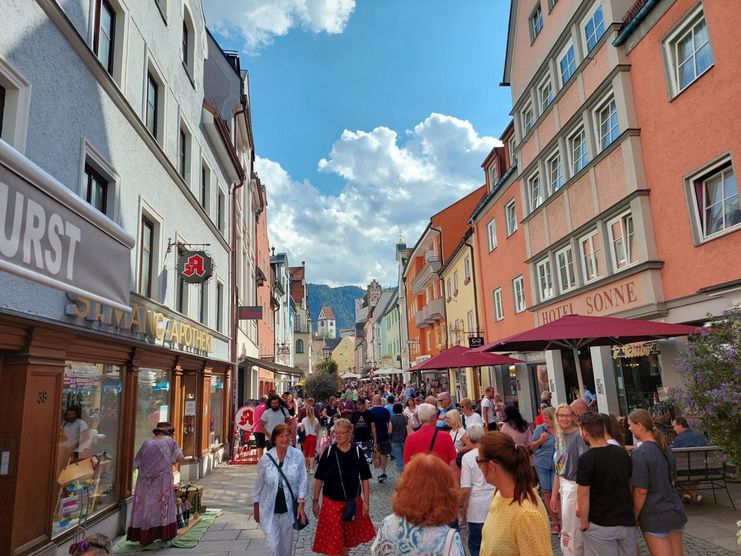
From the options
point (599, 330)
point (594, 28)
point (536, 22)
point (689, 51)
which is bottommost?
point (599, 330)

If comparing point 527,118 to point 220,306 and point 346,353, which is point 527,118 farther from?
point 346,353

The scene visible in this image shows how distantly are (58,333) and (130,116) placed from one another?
463cm

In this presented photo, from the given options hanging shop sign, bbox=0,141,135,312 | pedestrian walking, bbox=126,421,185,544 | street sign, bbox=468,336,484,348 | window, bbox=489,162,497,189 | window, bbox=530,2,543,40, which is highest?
window, bbox=530,2,543,40

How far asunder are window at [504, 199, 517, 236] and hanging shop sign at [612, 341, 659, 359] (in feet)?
29.0

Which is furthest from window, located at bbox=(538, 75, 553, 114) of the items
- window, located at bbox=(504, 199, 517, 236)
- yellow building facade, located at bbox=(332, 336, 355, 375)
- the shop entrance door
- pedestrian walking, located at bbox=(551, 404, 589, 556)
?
yellow building facade, located at bbox=(332, 336, 355, 375)

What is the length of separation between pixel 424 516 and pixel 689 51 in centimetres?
1127

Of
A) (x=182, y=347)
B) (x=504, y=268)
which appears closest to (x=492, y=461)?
(x=182, y=347)

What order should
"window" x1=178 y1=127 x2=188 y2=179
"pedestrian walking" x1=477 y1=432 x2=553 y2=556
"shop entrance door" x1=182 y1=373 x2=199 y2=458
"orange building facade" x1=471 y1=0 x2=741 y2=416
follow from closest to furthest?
"pedestrian walking" x1=477 y1=432 x2=553 y2=556 < "orange building facade" x1=471 y1=0 x2=741 y2=416 < "shop entrance door" x1=182 y1=373 x2=199 y2=458 < "window" x1=178 y1=127 x2=188 y2=179

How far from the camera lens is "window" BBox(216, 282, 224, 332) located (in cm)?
1731

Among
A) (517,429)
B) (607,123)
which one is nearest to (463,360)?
(517,429)

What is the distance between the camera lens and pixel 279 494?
5445mm

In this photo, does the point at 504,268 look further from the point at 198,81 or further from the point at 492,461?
the point at 492,461

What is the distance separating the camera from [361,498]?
18.2ft

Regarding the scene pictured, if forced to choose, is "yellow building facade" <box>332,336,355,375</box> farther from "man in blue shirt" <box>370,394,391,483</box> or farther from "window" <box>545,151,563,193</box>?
"man in blue shirt" <box>370,394,391,483</box>
